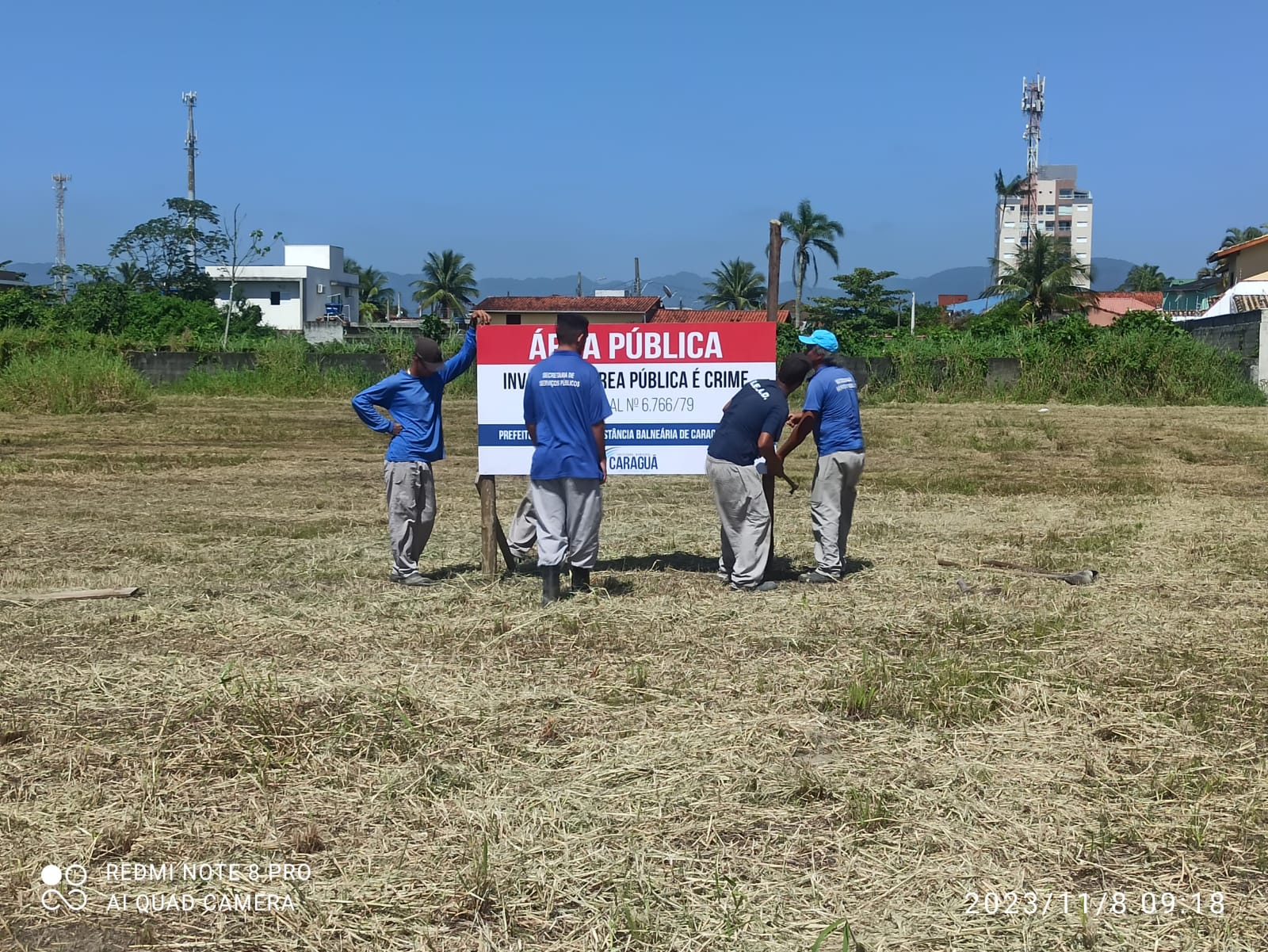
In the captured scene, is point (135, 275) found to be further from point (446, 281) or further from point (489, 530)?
point (489, 530)

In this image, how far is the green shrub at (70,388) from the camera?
26594 mm

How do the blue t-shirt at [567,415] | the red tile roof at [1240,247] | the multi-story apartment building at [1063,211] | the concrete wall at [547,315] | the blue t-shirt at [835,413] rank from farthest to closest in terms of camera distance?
the multi-story apartment building at [1063,211], the concrete wall at [547,315], the red tile roof at [1240,247], the blue t-shirt at [835,413], the blue t-shirt at [567,415]

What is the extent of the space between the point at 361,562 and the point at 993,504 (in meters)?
6.67

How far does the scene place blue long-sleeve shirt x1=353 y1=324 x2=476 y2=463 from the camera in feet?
27.2

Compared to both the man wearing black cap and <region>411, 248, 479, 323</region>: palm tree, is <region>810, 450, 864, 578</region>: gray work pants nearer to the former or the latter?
the man wearing black cap

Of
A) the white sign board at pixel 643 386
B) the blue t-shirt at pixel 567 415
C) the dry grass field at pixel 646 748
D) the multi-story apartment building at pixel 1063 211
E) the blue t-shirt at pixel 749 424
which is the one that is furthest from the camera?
the multi-story apartment building at pixel 1063 211

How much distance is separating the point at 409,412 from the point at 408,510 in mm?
651

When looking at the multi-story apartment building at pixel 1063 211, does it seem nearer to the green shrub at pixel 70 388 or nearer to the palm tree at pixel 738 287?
the palm tree at pixel 738 287

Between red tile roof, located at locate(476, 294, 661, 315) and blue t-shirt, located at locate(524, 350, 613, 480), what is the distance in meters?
46.1

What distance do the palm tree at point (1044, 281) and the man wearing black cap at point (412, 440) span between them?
55212mm

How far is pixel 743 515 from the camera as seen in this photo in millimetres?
8172

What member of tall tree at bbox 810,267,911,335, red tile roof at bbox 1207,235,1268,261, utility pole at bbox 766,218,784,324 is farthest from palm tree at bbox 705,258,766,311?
utility pole at bbox 766,218,784,324

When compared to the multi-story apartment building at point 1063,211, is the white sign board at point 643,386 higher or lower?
→ lower

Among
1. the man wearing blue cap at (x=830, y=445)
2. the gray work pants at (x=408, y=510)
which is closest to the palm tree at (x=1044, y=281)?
the man wearing blue cap at (x=830, y=445)
